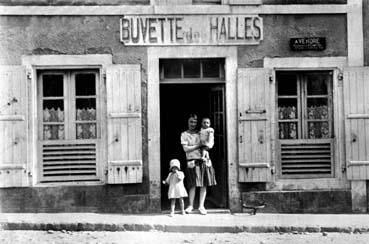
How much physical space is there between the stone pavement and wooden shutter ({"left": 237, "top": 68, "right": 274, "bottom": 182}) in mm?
822

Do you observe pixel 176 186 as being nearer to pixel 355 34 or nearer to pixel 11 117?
pixel 11 117

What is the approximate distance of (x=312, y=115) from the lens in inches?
389

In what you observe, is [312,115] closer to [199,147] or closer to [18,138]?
[199,147]

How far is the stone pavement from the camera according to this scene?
8438mm

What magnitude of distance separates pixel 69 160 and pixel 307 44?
4.43m

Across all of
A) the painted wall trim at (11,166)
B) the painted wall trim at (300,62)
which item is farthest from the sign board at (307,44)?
the painted wall trim at (11,166)

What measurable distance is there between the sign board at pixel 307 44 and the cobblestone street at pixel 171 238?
3159 millimetres

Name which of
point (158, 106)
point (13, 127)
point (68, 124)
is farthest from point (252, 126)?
point (13, 127)

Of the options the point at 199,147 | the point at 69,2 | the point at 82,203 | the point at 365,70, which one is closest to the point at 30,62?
the point at 69,2

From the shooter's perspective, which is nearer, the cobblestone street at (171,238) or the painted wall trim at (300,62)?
the cobblestone street at (171,238)

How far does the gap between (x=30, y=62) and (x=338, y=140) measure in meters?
5.29

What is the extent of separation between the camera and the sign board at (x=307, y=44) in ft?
31.5

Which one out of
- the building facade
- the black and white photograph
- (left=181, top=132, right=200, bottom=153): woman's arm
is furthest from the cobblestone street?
(left=181, top=132, right=200, bottom=153): woman's arm

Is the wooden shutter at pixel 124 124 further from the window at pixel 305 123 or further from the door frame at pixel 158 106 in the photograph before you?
the window at pixel 305 123
